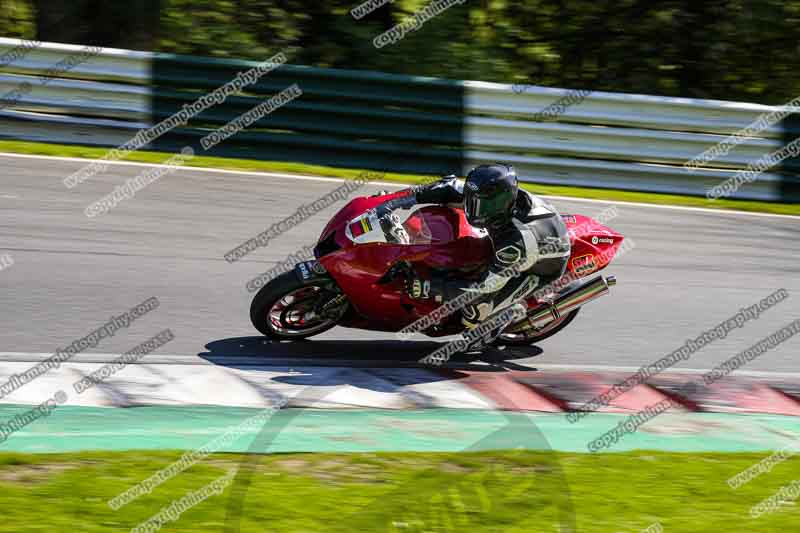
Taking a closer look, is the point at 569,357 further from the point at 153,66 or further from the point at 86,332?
the point at 153,66

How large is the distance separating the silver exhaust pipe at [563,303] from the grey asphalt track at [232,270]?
40 cm

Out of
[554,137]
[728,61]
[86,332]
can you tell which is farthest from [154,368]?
[728,61]

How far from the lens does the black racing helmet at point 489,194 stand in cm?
766

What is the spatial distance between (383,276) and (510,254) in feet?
3.07

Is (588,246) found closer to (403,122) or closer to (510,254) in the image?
(510,254)

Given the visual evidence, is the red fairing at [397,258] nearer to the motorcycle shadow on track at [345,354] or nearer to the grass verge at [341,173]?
the motorcycle shadow on track at [345,354]

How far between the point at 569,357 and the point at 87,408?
3.95m

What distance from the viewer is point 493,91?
47.7 feet

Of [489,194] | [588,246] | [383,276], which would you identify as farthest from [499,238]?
[588,246]

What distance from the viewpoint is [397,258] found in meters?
7.94

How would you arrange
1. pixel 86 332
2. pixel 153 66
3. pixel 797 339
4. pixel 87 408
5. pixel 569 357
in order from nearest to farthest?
Result: pixel 87 408 → pixel 86 332 → pixel 569 357 → pixel 797 339 → pixel 153 66

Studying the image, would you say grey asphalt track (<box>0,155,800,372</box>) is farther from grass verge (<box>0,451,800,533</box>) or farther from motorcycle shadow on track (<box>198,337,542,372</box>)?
grass verge (<box>0,451,800,533</box>)

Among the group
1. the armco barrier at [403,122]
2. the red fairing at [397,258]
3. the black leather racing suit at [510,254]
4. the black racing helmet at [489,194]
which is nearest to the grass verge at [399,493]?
the black leather racing suit at [510,254]

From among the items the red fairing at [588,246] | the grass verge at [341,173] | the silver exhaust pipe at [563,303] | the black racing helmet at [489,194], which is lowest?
the grass verge at [341,173]
